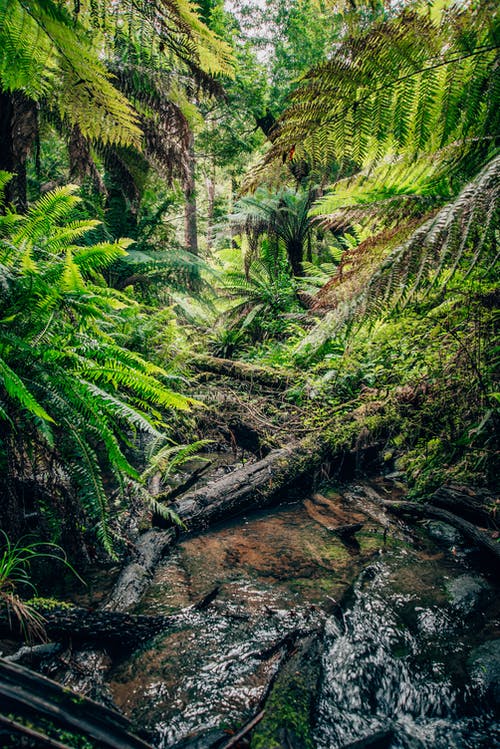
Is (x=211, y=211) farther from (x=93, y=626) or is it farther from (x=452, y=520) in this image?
(x=93, y=626)

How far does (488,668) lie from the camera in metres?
1.32

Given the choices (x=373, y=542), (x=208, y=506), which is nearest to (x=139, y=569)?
(x=208, y=506)

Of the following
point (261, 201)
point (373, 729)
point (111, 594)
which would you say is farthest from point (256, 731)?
point (261, 201)

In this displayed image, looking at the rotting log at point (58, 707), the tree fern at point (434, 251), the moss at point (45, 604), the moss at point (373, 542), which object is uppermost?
the tree fern at point (434, 251)

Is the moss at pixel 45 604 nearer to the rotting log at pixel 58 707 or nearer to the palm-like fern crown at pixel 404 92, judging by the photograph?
the rotting log at pixel 58 707

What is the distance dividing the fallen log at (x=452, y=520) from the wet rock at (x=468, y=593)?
0.49ft

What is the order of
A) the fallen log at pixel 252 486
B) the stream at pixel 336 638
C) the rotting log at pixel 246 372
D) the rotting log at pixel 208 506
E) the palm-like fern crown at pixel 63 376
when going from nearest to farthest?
1. the stream at pixel 336 638
2. the rotting log at pixel 208 506
3. the palm-like fern crown at pixel 63 376
4. the fallen log at pixel 252 486
5. the rotting log at pixel 246 372

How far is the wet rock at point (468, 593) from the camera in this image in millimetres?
1600

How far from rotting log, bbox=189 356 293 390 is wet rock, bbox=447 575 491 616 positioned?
248 cm

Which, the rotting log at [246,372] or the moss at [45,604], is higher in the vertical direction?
the moss at [45,604]

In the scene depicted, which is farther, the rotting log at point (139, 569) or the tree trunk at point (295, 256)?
the tree trunk at point (295, 256)

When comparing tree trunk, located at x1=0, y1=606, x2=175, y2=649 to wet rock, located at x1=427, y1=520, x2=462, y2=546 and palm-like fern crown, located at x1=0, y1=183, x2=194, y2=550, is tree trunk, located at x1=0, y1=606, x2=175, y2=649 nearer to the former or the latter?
palm-like fern crown, located at x1=0, y1=183, x2=194, y2=550

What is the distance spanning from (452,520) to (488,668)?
823 millimetres

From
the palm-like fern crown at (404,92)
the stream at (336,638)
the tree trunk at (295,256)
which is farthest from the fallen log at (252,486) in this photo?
the tree trunk at (295,256)
